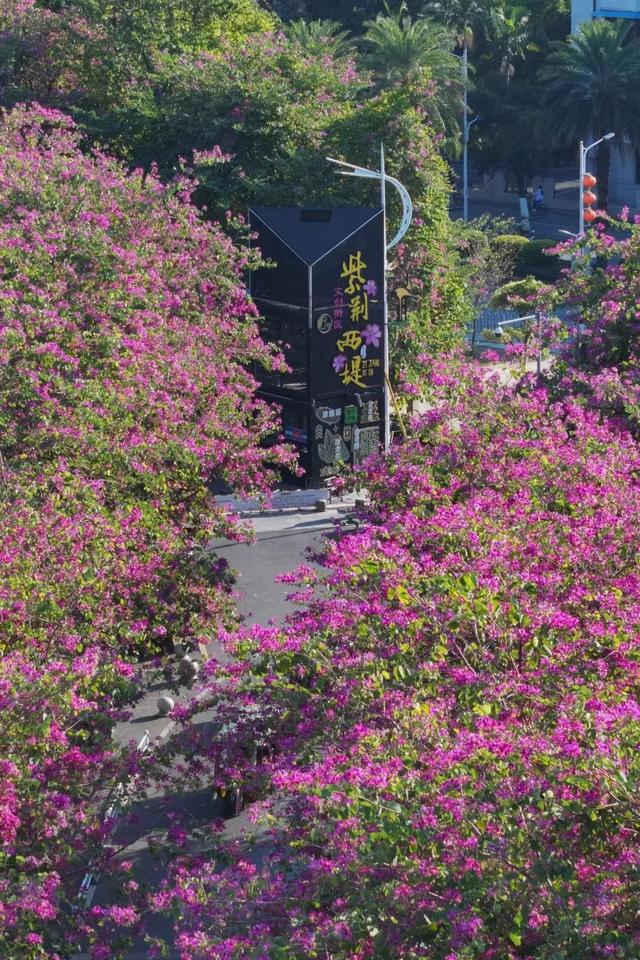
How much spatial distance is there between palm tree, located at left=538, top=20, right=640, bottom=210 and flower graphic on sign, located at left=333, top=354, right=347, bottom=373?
91.6 ft

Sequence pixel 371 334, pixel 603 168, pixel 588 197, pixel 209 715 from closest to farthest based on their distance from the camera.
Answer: pixel 209 715
pixel 371 334
pixel 588 197
pixel 603 168

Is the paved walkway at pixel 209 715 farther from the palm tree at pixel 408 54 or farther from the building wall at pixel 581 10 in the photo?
the building wall at pixel 581 10

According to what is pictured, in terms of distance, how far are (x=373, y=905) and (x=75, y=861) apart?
7.87 feet

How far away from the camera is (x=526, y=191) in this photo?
187ft

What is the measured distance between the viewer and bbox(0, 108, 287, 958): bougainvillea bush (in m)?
7.67

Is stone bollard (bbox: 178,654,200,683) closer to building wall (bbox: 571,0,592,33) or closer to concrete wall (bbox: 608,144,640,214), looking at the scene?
building wall (bbox: 571,0,592,33)

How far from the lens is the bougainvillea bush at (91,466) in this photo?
25.2 feet

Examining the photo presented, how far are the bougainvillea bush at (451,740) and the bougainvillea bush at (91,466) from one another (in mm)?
876

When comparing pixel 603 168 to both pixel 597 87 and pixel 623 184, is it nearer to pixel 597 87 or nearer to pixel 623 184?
pixel 597 87

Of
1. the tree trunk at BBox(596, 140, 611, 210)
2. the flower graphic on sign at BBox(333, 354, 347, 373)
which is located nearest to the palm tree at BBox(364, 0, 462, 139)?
the tree trunk at BBox(596, 140, 611, 210)

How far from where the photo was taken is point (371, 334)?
2069 centimetres

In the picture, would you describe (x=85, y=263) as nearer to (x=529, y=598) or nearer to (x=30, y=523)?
(x=30, y=523)

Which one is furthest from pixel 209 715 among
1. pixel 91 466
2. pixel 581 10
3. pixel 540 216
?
pixel 581 10

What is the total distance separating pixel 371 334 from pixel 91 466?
32.4ft
